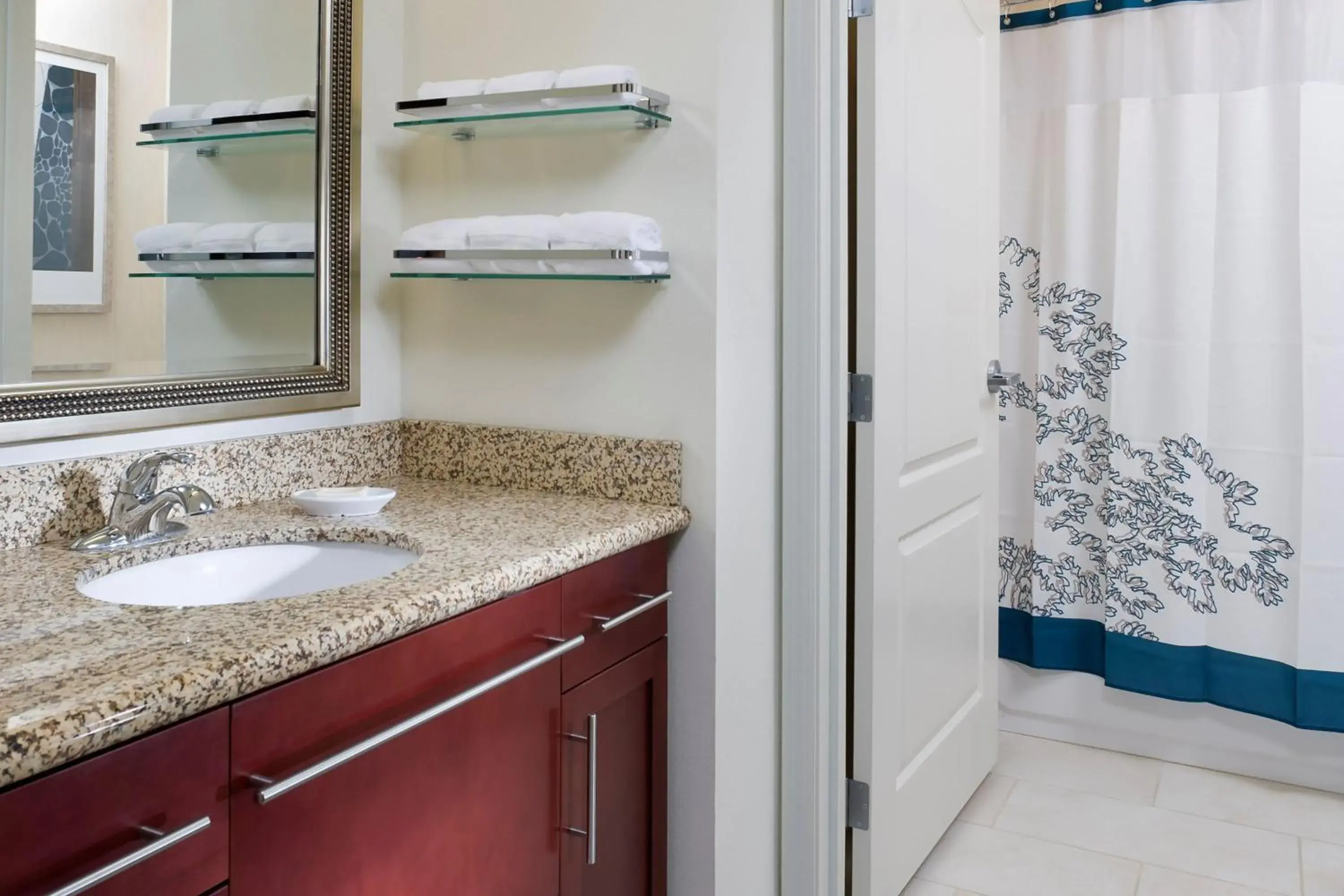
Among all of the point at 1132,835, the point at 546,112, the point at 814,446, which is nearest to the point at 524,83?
the point at 546,112

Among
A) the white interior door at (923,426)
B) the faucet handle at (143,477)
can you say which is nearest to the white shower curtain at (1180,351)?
the white interior door at (923,426)

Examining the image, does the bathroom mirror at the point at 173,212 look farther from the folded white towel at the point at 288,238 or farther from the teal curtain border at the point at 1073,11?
the teal curtain border at the point at 1073,11

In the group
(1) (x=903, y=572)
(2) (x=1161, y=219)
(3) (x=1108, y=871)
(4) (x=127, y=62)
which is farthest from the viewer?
(2) (x=1161, y=219)

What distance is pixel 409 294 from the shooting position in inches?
74.6

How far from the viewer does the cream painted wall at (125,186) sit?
51.7 inches

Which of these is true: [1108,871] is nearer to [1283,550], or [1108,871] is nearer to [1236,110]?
[1283,550]

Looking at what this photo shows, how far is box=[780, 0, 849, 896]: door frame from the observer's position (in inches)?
69.4

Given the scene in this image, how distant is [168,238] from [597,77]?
0.64m

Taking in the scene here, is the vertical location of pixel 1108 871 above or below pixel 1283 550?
below

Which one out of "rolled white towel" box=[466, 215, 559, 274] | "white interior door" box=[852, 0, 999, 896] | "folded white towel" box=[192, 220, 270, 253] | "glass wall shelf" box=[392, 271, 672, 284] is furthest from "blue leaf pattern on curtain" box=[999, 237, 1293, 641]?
"folded white towel" box=[192, 220, 270, 253]

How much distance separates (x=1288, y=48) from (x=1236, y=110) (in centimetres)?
17

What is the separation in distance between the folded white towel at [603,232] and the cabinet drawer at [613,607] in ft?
1.44

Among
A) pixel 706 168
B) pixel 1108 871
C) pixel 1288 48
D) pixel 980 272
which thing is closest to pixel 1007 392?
pixel 980 272

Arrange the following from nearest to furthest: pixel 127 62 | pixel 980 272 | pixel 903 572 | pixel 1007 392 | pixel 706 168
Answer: pixel 127 62 < pixel 706 168 < pixel 903 572 < pixel 980 272 < pixel 1007 392
